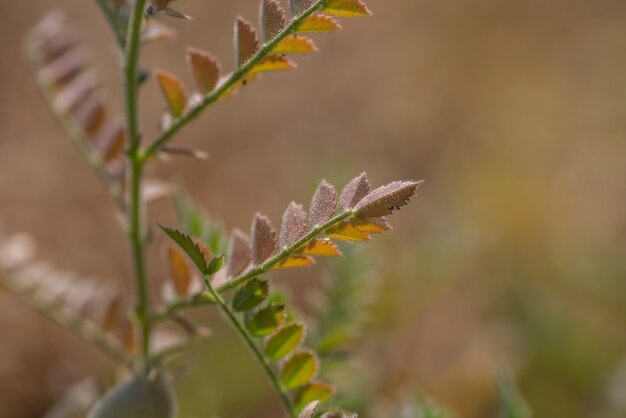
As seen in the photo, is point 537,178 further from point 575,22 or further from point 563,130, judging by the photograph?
point 575,22

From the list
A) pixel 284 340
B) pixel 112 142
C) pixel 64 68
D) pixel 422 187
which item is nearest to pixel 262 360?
pixel 284 340

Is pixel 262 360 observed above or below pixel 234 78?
below

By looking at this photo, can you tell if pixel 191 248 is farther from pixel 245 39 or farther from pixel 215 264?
pixel 245 39

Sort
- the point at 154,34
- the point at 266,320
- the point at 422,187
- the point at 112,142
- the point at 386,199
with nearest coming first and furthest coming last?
1. the point at 386,199
2. the point at 266,320
3. the point at 154,34
4. the point at 112,142
5. the point at 422,187

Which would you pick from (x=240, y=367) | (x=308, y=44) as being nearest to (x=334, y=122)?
(x=240, y=367)

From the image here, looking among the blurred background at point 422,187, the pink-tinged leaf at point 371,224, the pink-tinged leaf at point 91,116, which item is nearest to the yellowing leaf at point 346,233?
the pink-tinged leaf at point 371,224

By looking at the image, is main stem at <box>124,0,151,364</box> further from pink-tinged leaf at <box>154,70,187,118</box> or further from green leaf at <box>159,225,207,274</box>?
green leaf at <box>159,225,207,274</box>
